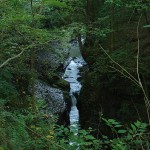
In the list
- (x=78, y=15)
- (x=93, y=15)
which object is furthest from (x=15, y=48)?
(x=93, y=15)

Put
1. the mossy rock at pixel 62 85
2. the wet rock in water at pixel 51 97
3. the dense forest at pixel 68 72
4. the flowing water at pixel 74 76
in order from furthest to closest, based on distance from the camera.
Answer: the mossy rock at pixel 62 85 < the flowing water at pixel 74 76 < the wet rock in water at pixel 51 97 < the dense forest at pixel 68 72

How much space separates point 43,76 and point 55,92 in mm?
1263

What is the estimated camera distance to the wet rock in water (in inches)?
473

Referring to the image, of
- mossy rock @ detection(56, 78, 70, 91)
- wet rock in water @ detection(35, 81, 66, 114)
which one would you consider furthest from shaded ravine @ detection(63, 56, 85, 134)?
wet rock in water @ detection(35, 81, 66, 114)

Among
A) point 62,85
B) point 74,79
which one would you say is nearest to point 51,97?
point 62,85

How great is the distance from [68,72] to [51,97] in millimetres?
5224

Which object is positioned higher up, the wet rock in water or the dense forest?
the dense forest

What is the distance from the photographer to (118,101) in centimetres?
1174

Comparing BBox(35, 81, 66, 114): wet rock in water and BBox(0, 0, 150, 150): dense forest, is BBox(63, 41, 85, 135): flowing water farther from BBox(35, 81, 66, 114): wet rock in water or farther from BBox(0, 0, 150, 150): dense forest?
BBox(35, 81, 66, 114): wet rock in water

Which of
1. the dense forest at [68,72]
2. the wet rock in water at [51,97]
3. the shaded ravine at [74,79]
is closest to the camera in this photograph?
the dense forest at [68,72]

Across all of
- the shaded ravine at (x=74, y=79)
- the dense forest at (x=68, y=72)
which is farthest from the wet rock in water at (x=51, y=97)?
the shaded ravine at (x=74, y=79)

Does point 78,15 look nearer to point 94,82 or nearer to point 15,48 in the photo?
point 94,82

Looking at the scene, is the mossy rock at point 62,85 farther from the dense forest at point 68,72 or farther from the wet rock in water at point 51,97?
the wet rock in water at point 51,97

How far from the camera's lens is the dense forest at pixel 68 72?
20.3 ft
